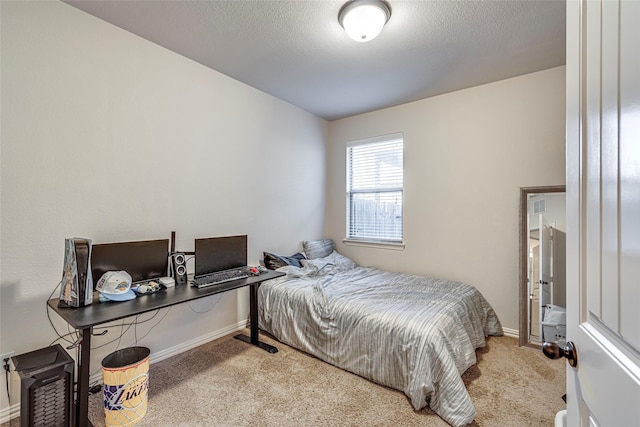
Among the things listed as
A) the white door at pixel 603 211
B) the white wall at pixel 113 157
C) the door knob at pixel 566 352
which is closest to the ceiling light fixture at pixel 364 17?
the white door at pixel 603 211

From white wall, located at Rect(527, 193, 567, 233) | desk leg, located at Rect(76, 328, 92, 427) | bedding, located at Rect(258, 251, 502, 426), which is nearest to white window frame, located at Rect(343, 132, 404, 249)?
bedding, located at Rect(258, 251, 502, 426)

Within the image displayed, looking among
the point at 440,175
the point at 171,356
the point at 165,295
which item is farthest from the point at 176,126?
the point at 440,175

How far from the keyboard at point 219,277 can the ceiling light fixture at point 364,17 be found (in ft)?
7.00

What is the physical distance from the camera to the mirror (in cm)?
277

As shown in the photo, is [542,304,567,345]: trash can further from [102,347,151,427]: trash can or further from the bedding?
[102,347,151,427]: trash can

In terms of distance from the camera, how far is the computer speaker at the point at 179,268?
7.99 feet

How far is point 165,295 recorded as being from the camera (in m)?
2.11

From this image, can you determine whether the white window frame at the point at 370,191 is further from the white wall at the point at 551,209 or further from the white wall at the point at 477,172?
the white wall at the point at 551,209

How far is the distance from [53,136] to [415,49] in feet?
9.24

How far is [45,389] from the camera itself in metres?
1.55

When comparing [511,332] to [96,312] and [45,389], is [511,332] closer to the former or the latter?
[96,312]

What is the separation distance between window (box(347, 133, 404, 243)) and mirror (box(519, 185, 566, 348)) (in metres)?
1.38

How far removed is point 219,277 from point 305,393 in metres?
1.14

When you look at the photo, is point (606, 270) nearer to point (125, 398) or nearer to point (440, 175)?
point (125, 398)
